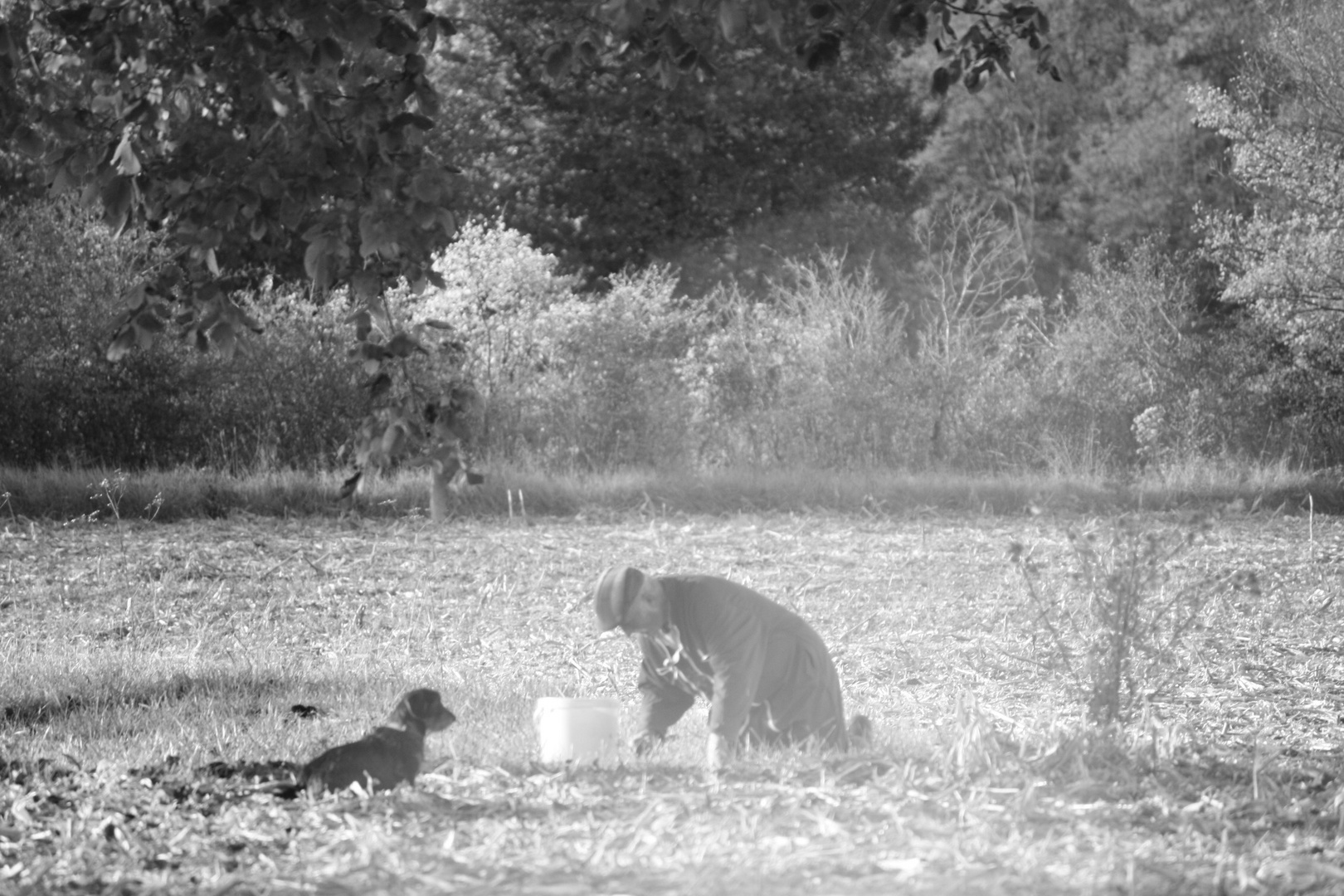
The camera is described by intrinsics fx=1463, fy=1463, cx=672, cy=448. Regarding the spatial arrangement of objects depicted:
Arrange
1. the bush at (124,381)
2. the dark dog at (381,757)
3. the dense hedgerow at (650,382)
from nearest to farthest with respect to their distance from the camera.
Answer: the dark dog at (381,757) < the bush at (124,381) < the dense hedgerow at (650,382)

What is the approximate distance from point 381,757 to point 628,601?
0.95 m

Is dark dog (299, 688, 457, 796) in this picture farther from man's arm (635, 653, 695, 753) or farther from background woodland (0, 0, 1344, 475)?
background woodland (0, 0, 1344, 475)

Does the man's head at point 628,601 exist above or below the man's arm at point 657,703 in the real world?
above

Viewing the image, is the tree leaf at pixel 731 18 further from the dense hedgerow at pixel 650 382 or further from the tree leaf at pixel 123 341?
the dense hedgerow at pixel 650 382

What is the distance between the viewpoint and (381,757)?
446cm

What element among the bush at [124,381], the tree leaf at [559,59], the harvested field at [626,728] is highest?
the tree leaf at [559,59]

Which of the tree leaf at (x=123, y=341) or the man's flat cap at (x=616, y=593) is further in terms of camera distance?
the man's flat cap at (x=616, y=593)

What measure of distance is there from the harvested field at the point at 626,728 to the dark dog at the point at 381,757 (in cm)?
11

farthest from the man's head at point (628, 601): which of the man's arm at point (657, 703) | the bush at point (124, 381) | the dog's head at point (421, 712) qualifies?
the bush at point (124, 381)

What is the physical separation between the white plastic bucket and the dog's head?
38cm

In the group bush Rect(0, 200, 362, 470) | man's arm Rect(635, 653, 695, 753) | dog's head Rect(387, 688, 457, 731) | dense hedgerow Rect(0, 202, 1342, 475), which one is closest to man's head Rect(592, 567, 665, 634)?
man's arm Rect(635, 653, 695, 753)

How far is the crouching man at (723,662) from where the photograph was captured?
490cm

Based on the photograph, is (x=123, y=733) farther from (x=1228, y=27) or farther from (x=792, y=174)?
(x=1228, y=27)

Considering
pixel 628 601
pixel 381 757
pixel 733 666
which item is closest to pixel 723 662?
pixel 733 666
